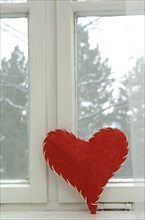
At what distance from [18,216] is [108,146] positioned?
0.38 meters

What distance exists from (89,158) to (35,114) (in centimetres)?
25

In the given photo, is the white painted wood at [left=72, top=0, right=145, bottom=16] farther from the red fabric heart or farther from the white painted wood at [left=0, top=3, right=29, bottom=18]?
the red fabric heart

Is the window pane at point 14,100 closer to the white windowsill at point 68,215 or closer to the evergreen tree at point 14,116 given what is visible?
the evergreen tree at point 14,116

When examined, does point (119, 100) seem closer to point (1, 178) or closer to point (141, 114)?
point (141, 114)

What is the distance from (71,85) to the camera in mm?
1379

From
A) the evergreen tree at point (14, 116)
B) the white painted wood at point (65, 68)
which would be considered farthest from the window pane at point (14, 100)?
the white painted wood at point (65, 68)

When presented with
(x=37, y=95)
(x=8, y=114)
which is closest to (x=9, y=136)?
(x=8, y=114)

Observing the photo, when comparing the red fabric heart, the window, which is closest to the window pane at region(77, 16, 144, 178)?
the window

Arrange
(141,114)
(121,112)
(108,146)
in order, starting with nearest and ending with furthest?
(141,114)
(108,146)
(121,112)

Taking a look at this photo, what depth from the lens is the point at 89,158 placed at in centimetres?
130

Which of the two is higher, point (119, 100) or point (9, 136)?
point (119, 100)

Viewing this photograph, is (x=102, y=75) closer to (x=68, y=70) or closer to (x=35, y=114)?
(x=68, y=70)

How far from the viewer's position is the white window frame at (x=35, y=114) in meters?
1.38

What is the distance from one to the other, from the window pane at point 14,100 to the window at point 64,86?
0.4 inches
